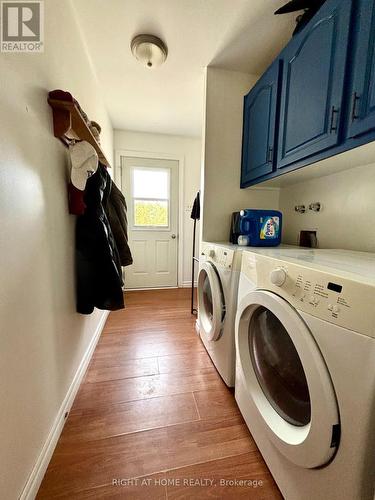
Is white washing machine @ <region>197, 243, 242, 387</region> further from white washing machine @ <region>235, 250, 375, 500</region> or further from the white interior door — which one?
the white interior door

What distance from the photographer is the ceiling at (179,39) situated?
1199 millimetres

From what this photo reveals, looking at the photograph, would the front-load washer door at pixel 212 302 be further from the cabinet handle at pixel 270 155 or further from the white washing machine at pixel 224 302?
the cabinet handle at pixel 270 155

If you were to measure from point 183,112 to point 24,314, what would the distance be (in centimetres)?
251

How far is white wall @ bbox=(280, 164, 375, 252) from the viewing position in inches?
45.3

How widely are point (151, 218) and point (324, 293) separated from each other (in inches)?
112

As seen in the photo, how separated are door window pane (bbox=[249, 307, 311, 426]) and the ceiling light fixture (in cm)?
180

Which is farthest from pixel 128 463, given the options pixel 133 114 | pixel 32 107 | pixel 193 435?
pixel 133 114

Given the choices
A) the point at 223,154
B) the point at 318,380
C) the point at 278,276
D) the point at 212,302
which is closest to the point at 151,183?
the point at 223,154

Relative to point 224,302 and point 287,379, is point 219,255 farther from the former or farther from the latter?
point 287,379

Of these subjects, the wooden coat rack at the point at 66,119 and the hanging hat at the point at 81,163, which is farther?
the hanging hat at the point at 81,163

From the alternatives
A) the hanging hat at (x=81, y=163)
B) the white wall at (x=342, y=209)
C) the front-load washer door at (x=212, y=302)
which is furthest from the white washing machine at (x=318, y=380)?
the hanging hat at (x=81, y=163)

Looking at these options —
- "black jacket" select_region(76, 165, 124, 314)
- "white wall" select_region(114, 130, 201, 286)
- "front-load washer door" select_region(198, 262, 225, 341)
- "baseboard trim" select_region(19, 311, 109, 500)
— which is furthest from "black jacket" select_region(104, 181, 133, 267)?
"white wall" select_region(114, 130, 201, 286)

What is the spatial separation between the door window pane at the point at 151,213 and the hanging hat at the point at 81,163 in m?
1.99

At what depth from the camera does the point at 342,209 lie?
1302 millimetres
